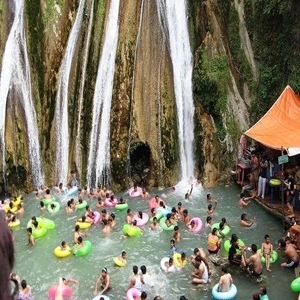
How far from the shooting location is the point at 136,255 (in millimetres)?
12078

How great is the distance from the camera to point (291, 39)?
17.2 meters

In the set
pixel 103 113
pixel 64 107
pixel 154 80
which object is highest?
pixel 154 80

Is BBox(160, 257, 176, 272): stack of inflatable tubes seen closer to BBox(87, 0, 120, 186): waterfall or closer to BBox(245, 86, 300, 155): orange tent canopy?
BBox(245, 86, 300, 155): orange tent canopy

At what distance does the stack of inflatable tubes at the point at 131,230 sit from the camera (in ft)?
43.2

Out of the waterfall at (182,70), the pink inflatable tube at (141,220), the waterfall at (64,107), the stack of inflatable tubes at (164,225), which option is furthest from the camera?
the waterfall at (64,107)

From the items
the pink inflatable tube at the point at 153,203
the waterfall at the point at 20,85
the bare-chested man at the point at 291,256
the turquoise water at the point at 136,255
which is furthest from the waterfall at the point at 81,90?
the bare-chested man at the point at 291,256

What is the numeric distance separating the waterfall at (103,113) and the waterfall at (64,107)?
4.12 ft

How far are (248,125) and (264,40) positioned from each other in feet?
13.1

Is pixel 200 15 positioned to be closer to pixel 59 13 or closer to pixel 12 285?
pixel 59 13

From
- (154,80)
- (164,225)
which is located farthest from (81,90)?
(164,225)

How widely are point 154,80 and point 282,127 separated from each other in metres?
6.28

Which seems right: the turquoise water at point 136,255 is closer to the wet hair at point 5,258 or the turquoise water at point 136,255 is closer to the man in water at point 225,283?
the man in water at point 225,283

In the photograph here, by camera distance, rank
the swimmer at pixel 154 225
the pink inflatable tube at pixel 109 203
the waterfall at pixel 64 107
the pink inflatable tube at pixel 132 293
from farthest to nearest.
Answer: the waterfall at pixel 64 107
the pink inflatable tube at pixel 109 203
the swimmer at pixel 154 225
the pink inflatable tube at pixel 132 293

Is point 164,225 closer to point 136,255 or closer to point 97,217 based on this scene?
point 136,255
